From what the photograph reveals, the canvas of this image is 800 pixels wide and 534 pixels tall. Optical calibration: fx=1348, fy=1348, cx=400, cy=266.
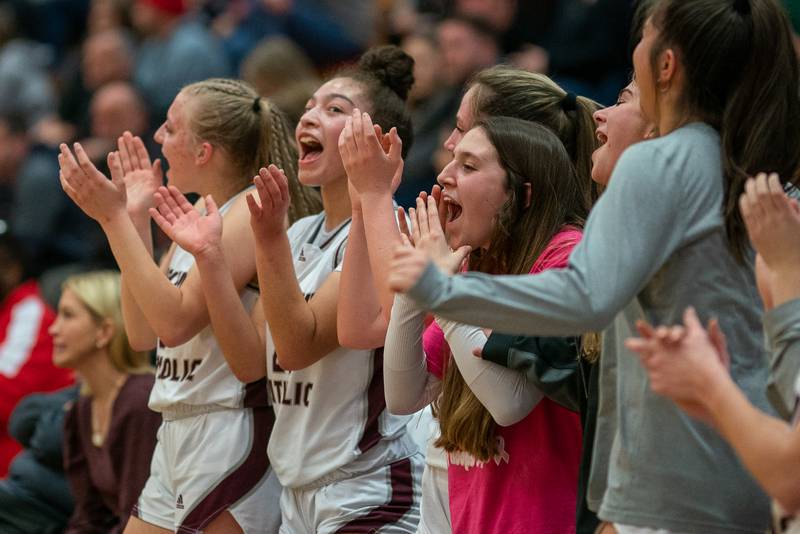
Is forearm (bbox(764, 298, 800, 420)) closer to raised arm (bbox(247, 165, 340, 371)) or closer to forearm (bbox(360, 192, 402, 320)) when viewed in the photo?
forearm (bbox(360, 192, 402, 320))

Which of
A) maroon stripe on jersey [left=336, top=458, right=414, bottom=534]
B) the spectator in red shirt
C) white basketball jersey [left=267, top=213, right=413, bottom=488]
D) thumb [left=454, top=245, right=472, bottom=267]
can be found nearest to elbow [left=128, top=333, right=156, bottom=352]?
white basketball jersey [left=267, top=213, right=413, bottom=488]

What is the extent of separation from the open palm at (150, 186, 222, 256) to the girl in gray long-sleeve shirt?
152 centimetres

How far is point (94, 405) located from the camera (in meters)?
5.28

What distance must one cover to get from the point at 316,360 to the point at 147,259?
2.13ft

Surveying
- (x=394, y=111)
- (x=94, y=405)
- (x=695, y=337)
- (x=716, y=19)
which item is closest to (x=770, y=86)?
(x=716, y=19)

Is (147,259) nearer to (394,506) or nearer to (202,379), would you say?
(202,379)

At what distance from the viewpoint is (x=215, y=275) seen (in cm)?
382

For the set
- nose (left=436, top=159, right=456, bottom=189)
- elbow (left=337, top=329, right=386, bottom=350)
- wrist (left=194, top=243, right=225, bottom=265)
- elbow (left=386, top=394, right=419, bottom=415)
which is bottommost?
elbow (left=386, top=394, right=419, bottom=415)

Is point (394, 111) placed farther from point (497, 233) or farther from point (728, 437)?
point (728, 437)

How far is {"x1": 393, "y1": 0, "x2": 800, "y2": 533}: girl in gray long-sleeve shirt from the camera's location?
7.73 feet

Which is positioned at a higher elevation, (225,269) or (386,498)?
(225,269)

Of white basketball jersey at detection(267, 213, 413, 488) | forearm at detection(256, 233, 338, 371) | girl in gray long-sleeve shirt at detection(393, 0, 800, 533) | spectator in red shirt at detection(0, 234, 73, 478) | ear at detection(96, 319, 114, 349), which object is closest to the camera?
girl in gray long-sleeve shirt at detection(393, 0, 800, 533)

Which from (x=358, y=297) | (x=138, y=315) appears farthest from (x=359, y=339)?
(x=138, y=315)

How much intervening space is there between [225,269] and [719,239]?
1.73 meters
